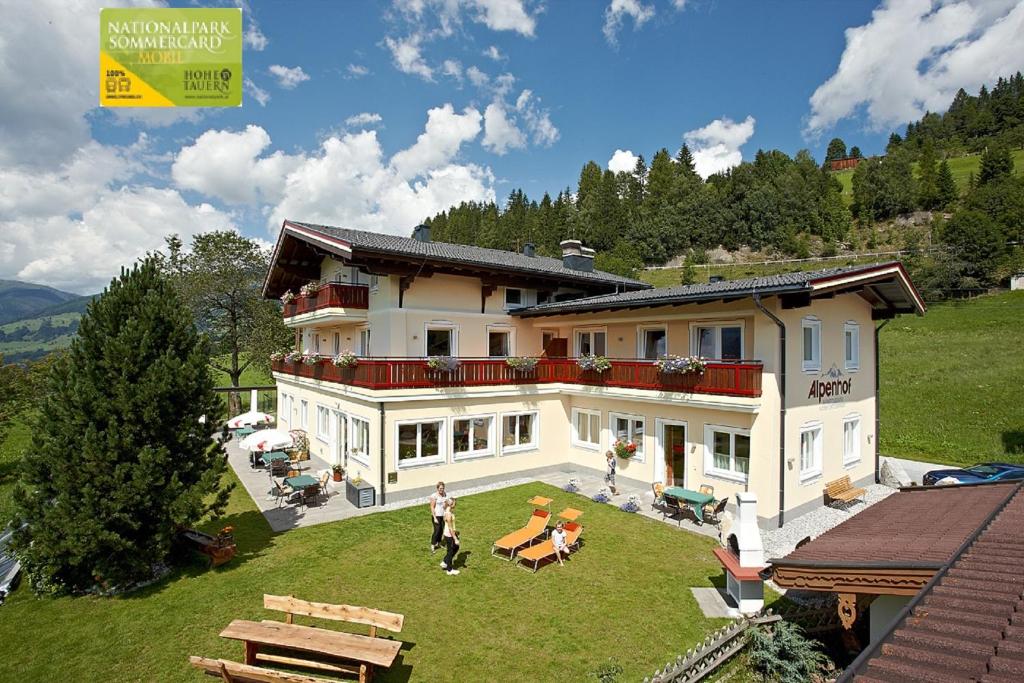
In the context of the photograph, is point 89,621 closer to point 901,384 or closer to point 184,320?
point 184,320

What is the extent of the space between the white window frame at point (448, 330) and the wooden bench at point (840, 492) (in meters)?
12.8

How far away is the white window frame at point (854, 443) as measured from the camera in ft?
51.5

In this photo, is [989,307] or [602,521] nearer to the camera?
[602,521]

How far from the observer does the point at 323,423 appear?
68.0ft

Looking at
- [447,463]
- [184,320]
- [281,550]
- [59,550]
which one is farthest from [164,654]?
[447,463]

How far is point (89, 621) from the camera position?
27.4 ft

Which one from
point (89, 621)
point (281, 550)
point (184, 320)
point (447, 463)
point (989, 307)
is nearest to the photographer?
point (89, 621)

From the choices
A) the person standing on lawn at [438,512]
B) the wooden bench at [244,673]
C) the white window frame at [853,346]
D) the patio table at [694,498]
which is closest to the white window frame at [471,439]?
the person standing on lawn at [438,512]

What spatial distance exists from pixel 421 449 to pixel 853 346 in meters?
14.7

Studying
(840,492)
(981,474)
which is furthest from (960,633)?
(981,474)

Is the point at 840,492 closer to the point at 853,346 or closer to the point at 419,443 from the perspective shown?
the point at 853,346

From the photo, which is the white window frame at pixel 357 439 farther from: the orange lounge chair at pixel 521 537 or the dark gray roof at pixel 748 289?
the dark gray roof at pixel 748 289

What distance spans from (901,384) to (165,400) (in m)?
35.1

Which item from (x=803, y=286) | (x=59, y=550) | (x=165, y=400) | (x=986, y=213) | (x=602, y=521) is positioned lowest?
(x=602, y=521)
